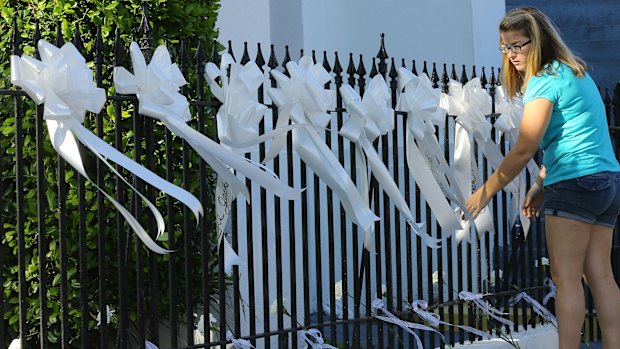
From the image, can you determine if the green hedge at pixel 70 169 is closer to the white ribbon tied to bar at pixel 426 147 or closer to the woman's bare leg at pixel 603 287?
the white ribbon tied to bar at pixel 426 147

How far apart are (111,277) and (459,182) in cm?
179

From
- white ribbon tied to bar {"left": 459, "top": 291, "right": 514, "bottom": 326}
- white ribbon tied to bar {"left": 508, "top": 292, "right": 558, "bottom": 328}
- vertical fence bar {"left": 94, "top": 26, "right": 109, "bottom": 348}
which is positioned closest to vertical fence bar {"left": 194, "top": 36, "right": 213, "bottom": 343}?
vertical fence bar {"left": 94, "top": 26, "right": 109, "bottom": 348}

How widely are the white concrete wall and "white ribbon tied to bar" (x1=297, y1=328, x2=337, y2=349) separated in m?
3.73

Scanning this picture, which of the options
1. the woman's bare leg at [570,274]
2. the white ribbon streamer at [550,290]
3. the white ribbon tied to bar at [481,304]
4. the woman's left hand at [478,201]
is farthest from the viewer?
the white ribbon streamer at [550,290]

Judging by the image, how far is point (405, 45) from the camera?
8.97 meters

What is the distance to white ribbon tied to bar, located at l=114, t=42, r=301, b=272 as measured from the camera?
4113mm

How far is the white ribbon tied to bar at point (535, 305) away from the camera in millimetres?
6000

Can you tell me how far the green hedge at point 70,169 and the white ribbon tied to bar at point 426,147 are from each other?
984 mm

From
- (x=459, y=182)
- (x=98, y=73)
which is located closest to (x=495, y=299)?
(x=459, y=182)

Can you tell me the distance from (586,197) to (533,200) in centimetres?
51

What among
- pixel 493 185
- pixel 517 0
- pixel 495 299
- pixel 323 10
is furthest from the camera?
pixel 517 0

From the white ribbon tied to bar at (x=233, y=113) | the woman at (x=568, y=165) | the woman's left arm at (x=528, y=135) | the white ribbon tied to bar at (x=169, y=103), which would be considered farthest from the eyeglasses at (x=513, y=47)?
the white ribbon tied to bar at (x=169, y=103)

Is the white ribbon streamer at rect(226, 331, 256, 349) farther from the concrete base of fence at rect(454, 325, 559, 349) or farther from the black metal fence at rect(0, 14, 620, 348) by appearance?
the concrete base of fence at rect(454, 325, 559, 349)

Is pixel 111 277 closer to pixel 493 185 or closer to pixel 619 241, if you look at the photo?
pixel 493 185
